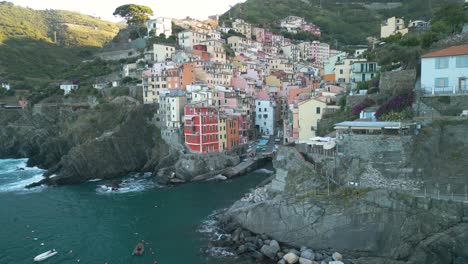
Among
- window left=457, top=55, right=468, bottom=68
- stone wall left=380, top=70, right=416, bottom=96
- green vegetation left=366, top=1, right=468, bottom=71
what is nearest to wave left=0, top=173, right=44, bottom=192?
stone wall left=380, top=70, right=416, bottom=96

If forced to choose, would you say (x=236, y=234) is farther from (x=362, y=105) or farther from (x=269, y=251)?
(x=362, y=105)

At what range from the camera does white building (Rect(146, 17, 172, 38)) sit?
72.6m

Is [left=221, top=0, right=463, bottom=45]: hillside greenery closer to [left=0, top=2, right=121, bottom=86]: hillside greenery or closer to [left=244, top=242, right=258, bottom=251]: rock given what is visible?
[left=0, top=2, right=121, bottom=86]: hillside greenery

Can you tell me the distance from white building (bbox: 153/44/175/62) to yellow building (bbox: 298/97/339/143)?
110ft

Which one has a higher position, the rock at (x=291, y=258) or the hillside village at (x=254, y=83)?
the hillside village at (x=254, y=83)

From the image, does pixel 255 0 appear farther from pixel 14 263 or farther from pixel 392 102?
pixel 14 263

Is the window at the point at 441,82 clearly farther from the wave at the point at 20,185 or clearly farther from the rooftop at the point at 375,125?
the wave at the point at 20,185

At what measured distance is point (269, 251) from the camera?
805 inches

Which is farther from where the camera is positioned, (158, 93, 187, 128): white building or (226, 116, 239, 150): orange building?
(158, 93, 187, 128): white building

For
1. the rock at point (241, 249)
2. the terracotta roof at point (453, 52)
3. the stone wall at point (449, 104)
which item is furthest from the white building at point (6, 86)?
the stone wall at point (449, 104)

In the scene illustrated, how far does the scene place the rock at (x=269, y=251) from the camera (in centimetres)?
2030

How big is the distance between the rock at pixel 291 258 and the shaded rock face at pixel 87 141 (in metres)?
26.5

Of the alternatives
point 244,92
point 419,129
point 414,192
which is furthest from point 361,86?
point 244,92

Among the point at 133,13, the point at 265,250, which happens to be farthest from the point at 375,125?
the point at 133,13
